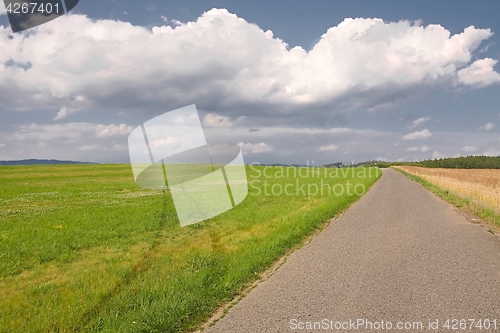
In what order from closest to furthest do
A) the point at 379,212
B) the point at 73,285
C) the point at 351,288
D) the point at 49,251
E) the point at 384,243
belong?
the point at 351,288 → the point at 73,285 → the point at 384,243 → the point at 49,251 → the point at 379,212

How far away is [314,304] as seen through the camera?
470cm

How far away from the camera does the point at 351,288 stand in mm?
5266

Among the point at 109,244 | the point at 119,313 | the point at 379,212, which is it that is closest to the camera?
the point at 119,313

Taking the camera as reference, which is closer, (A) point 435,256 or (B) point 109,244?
(A) point 435,256

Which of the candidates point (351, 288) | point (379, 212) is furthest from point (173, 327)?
point (379, 212)

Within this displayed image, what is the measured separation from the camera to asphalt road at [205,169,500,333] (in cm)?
422

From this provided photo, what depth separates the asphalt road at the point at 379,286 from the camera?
4.22 m

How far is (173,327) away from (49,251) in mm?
6771

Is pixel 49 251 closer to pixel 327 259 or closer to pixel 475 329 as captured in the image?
pixel 327 259

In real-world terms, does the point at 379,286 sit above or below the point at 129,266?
above

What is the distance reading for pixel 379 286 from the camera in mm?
5324

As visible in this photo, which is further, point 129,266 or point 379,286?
point 129,266

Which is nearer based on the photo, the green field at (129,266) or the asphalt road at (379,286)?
the asphalt road at (379,286)

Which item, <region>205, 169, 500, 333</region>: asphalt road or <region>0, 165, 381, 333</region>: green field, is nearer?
<region>205, 169, 500, 333</region>: asphalt road
